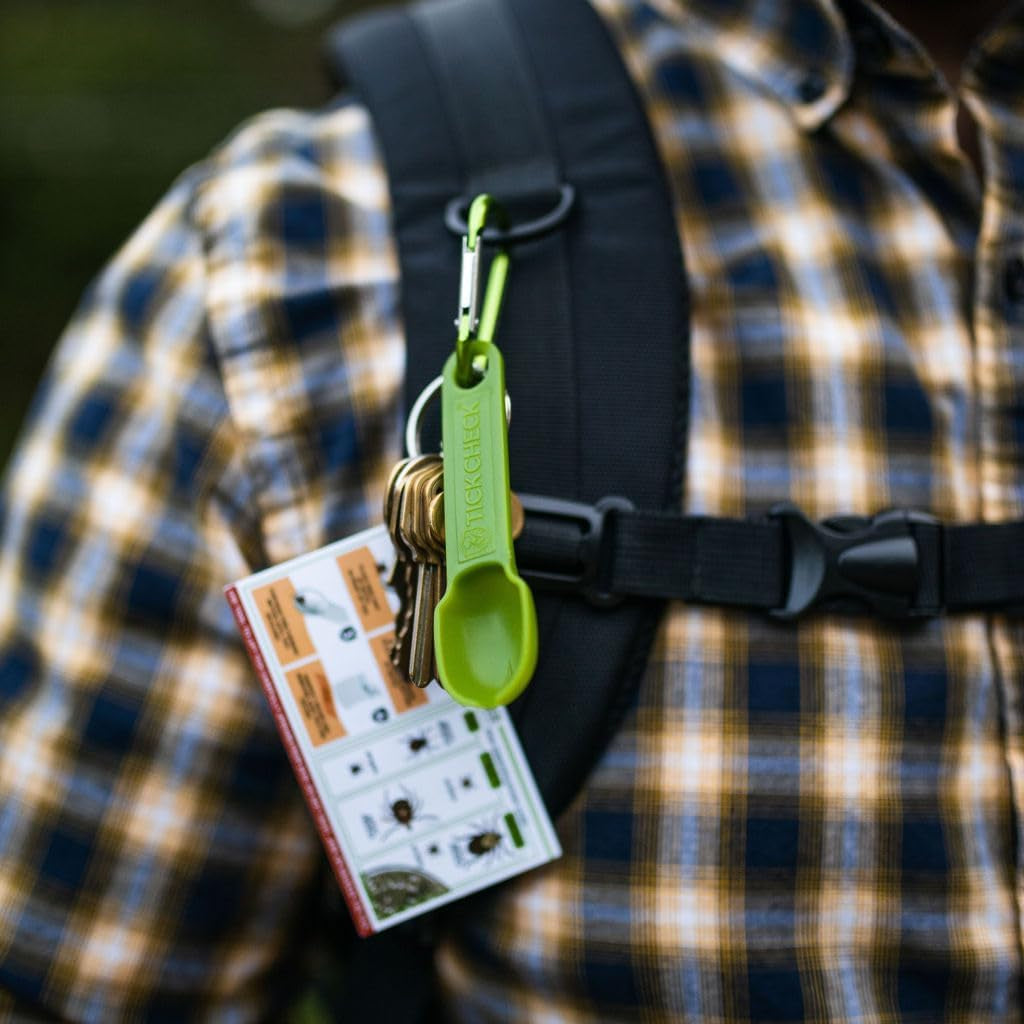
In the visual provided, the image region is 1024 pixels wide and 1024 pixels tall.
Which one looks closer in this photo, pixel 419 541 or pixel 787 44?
pixel 419 541

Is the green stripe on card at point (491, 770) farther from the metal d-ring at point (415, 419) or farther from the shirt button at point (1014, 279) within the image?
the shirt button at point (1014, 279)

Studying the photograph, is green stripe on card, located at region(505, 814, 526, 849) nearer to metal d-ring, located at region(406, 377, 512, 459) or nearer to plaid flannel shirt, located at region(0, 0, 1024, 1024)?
plaid flannel shirt, located at region(0, 0, 1024, 1024)

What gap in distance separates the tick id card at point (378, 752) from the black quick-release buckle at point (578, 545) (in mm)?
88

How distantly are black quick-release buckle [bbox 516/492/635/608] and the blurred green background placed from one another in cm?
Result: 238

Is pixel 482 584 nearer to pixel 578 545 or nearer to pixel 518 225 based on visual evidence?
pixel 578 545

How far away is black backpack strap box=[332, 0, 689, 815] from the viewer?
0.66 m

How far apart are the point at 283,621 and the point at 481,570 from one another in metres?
0.16

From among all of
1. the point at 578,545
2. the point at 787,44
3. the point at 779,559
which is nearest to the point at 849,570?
the point at 779,559

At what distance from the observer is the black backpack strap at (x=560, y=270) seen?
0.66 meters

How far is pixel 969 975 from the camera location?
682mm

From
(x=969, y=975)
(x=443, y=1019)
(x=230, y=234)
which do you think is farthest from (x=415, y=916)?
(x=230, y=234)

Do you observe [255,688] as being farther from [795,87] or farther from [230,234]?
[795,87]

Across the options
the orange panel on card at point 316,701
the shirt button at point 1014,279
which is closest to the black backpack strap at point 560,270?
the orange panel on card at point 316,701

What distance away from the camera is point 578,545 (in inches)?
25.3
